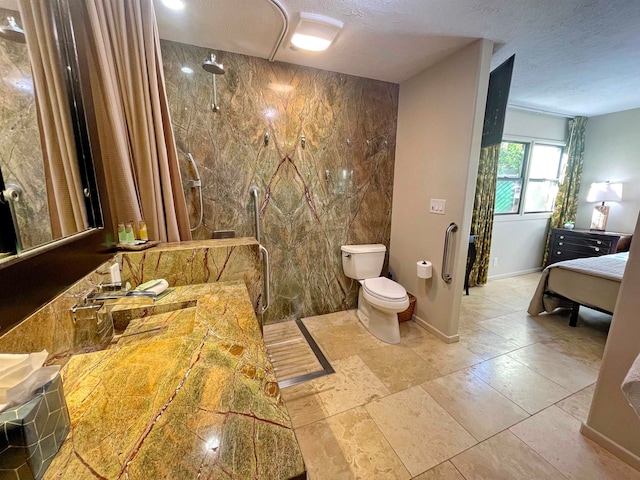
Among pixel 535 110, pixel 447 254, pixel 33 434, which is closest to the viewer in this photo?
pixel 33 434

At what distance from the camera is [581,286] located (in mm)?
2354

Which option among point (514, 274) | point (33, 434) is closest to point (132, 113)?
point (33, 434)

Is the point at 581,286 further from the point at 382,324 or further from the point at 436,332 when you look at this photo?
the point at 382,324

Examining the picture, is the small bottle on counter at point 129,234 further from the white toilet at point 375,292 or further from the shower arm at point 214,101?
the white toilet at point 375,292

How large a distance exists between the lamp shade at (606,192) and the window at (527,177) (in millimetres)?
434

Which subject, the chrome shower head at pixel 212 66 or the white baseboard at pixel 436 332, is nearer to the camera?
the chrome shower head at pixel 212 66

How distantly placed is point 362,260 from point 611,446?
6.09 feet

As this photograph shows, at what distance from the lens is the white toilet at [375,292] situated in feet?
7.09

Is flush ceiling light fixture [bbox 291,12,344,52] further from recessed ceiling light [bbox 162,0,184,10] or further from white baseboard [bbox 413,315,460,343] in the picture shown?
white baseboard [bbox 413,315,460,343]

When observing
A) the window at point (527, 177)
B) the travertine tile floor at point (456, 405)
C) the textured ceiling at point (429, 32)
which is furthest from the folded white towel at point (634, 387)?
the window at point (527, 177)

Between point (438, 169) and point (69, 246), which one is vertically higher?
point (438, 169)

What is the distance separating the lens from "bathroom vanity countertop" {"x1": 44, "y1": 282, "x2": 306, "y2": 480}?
0.48m

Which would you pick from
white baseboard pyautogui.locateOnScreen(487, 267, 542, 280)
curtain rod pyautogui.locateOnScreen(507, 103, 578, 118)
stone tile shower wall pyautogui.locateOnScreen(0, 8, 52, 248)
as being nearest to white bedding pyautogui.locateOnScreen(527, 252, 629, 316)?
white baseboard pyautogui.locateOnScreen(487, 267, 542, 280)

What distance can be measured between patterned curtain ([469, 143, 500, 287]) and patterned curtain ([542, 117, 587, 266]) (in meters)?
1.50
